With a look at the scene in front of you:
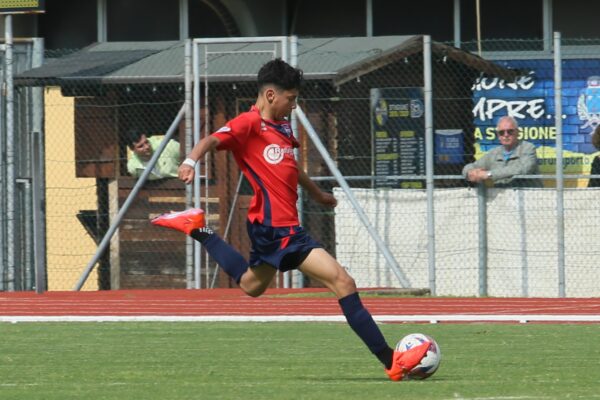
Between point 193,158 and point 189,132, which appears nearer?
point 193,158

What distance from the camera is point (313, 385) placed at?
8.63m

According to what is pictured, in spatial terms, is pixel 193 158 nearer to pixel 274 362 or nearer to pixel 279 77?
pixel 279 77

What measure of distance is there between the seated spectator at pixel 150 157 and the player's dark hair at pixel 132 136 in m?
0.02

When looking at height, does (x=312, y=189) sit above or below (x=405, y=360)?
above

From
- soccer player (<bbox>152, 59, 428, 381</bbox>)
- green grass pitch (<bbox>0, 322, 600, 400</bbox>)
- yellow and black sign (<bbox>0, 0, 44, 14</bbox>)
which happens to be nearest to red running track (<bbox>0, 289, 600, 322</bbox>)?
green grass pitch (<bbox>0, 322, 600, 400</bbox>)

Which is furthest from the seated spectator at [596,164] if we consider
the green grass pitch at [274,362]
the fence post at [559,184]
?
the green grass pitch at [274,362]

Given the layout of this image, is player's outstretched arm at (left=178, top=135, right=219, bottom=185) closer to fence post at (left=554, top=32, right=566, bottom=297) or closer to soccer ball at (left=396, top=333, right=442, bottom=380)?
soccer ball at (left=396, top=333, right=442, bottom=380)

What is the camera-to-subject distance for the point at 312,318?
47.3 ft

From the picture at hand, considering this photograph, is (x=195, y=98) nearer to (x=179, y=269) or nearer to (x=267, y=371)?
(x=179, y=269)

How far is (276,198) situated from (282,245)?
0.97 feet

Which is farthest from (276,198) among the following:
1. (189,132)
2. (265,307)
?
(189,132)

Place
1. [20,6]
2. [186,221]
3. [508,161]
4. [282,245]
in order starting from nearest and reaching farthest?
[282,245] < [186,221] < [508,161] < [20,6]

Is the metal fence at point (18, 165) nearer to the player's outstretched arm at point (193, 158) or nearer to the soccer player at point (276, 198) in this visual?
the soccer player at point (276, 198)

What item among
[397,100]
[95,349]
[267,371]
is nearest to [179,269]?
[397,100]
